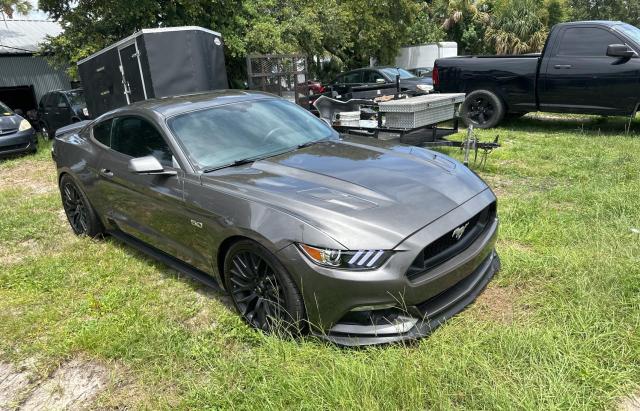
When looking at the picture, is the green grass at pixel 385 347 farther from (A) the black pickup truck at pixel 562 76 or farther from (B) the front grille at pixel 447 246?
(A) the black pickup truck at pixel 562 76

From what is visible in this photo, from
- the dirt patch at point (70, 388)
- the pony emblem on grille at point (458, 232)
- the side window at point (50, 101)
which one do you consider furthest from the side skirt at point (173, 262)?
the side window at point (50, 101)

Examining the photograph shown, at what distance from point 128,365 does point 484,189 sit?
255 cm

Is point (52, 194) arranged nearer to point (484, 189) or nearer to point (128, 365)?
point (128, 365)

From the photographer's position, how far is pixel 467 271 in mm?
2863

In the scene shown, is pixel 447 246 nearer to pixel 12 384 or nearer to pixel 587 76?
pixel 12 384

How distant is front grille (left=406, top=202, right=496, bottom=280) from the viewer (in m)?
2.58

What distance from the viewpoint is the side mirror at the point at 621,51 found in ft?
25.5

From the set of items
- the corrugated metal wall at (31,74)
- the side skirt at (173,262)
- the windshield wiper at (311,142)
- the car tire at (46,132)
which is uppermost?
the corrugated metal wall at (31,74)

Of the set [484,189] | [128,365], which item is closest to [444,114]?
[484,189]

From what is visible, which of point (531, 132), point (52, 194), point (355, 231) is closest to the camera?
point (355, 231)

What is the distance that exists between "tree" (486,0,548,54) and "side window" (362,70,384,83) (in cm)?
1849

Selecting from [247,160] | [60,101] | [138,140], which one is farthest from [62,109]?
[247,160]

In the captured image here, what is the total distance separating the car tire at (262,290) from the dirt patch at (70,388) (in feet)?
3.01

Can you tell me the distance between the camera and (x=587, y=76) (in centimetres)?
820
